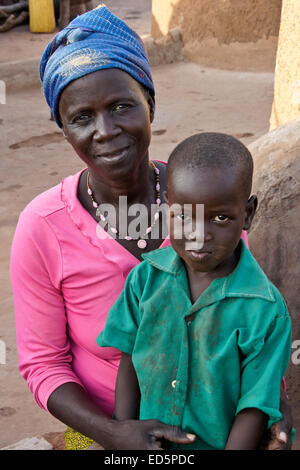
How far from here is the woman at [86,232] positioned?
5.75 feet

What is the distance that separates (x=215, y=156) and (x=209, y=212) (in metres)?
0.13

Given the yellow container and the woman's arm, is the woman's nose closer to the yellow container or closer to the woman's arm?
the woman's arm

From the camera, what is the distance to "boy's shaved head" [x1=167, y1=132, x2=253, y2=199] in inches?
59.2

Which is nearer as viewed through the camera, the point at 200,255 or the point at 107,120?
the point at 200,255

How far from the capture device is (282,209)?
8.27ft

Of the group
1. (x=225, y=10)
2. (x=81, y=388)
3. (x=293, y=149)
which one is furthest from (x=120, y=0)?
(x=81, y=388)

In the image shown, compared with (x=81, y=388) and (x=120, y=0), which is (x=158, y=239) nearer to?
(x=81, y=388)

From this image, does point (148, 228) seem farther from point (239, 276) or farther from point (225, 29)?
point (225, 29)

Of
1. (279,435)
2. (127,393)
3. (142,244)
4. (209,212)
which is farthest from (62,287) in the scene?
(279,435)

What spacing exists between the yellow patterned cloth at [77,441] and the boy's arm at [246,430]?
484mm

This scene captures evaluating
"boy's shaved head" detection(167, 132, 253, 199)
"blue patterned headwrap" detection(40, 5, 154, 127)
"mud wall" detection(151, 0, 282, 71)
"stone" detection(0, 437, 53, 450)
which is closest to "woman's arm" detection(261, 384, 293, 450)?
"boy's shaved head" detection(167, 132, 253, 199)

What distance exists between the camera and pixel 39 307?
1892 mm

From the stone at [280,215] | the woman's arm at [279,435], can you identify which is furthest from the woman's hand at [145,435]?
the stone at [280,215]

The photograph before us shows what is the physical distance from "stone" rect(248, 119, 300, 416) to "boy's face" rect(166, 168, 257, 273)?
1001 millimetres
